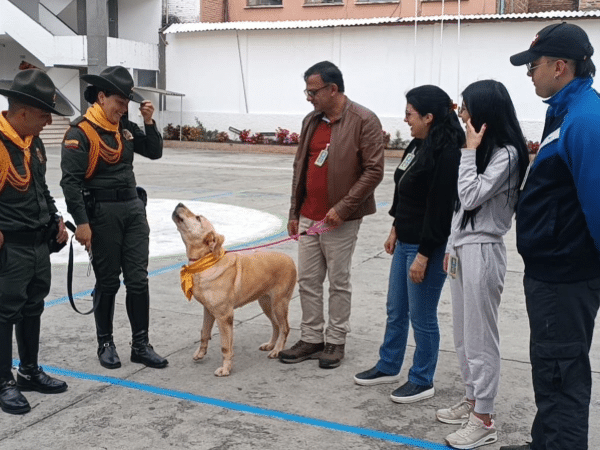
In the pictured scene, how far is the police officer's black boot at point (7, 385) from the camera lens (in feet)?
13.6

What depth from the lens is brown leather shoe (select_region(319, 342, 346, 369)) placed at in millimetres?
4957

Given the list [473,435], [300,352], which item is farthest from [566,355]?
[300,352]

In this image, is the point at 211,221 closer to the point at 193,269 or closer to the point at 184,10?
the point at 193,269

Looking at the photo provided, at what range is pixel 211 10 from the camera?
102ft

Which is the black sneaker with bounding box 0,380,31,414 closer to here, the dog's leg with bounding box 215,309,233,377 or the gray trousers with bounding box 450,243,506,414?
the dog's leg with bounding box 215,309,233,377

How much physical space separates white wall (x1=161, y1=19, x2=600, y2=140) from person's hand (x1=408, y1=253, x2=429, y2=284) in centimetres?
1986

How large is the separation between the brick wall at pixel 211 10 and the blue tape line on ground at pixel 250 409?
2798 cm

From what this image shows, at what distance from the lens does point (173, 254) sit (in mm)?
8516

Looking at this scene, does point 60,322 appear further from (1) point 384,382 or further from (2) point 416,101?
(2) point 416,101

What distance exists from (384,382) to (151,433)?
1.53m

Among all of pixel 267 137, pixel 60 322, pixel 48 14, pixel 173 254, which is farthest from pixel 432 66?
pixel 60 322

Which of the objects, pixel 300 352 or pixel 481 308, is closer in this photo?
pixel 481 308

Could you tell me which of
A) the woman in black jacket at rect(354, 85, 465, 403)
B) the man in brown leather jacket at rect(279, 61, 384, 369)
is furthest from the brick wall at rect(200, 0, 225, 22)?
the woman in black jacket at rect(354, 85, 465, 403)

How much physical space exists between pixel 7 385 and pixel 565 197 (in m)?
3.19
